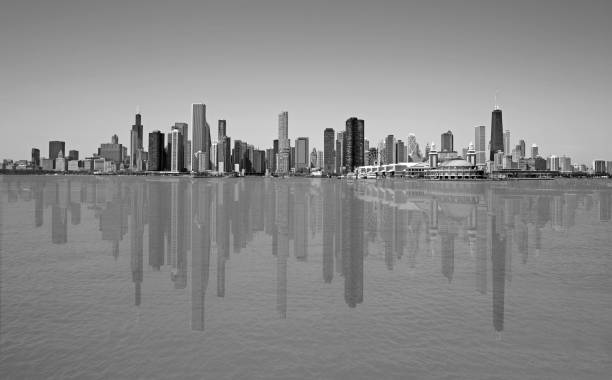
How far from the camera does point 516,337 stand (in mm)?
12531

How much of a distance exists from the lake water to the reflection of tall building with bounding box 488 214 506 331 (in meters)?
0.09

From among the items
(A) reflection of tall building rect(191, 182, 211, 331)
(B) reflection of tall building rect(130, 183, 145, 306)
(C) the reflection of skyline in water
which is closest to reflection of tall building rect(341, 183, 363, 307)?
(C) the reflection of skyline in water

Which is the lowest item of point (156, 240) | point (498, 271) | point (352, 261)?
point (498, 271)

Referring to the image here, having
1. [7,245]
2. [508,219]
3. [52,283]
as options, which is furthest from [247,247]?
[508,219]

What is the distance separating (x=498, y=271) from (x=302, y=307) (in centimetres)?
1036

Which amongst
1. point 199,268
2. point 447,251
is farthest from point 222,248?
point 447,251

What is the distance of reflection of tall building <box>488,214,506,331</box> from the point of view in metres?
14.5

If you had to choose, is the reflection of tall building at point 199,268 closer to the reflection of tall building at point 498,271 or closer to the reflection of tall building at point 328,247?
the reflection of tall building at point 328,247

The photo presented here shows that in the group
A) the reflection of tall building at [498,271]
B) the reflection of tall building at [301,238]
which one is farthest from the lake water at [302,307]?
the reflection of tall building at [301,238]

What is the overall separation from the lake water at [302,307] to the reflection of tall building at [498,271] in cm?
9

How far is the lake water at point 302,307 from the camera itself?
35.2ft

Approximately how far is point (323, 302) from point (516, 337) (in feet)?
19.6

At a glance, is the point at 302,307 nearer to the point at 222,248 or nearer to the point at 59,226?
the point at 222,248

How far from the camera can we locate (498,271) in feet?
68.8
